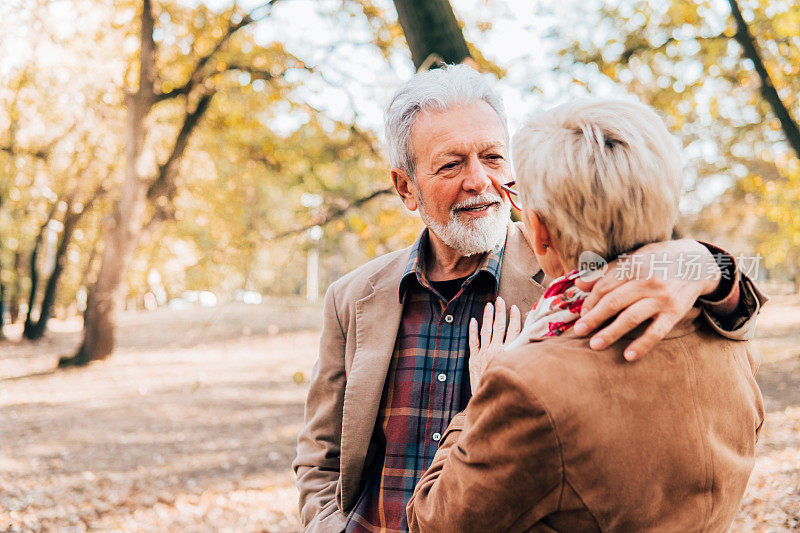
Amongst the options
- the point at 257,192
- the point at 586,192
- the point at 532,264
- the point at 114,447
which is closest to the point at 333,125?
the point at 114,447

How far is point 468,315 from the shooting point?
7.24 ft

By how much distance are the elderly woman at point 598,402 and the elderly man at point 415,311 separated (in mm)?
722

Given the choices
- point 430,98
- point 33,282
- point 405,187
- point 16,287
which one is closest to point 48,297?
point 33,282

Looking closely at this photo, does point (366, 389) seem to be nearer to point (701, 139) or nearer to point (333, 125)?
point (333, 125)

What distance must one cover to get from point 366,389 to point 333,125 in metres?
7.29

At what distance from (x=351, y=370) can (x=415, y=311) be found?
0.31 meters

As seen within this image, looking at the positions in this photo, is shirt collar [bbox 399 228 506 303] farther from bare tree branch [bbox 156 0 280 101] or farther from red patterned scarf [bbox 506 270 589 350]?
bare tree branch [bbox 156 0 280 101]

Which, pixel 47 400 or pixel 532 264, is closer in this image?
pixel 532 264

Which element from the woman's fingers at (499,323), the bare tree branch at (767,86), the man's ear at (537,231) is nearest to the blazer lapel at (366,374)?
the woman's fingers at (499,323)

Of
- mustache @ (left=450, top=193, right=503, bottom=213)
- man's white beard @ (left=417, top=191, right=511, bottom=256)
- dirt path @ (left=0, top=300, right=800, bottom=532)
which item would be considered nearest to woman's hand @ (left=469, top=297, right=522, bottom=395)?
man's white beard @ (left=417, top=191, right=511, bottom=256)

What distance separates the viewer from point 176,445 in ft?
29.1

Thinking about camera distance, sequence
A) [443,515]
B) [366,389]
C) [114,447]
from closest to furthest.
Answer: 1. [443,515]
2. [366,389]
3. [114,447]

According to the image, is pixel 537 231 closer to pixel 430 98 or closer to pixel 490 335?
pixel 490 335

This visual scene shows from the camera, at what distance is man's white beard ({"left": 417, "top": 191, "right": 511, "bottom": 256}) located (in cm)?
222
